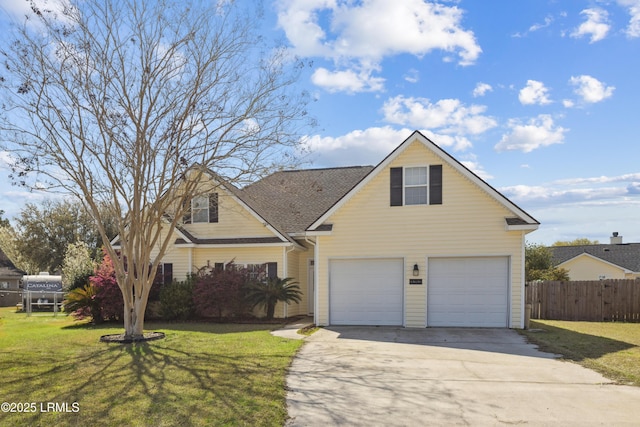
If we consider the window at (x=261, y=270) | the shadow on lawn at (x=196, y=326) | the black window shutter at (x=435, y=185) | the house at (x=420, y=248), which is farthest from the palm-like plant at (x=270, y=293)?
the black window shutter at (x=435, y=185)

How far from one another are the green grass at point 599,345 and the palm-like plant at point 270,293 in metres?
7.74

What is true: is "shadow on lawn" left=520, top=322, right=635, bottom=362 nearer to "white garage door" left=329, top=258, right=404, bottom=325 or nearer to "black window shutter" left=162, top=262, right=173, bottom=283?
"white garage door" left=329, top=258, right=404, bottom=325

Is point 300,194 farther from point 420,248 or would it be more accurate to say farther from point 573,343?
point 573,343

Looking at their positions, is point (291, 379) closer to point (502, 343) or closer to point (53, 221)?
point (502, 343)

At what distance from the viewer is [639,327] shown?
16.8m

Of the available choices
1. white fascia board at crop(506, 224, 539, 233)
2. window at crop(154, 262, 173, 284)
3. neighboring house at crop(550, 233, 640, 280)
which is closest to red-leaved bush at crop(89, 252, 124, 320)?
window at crop(154, 262, 173, 284)

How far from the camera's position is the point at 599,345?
39.9 ft

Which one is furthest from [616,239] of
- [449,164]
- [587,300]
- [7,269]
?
[7,269]

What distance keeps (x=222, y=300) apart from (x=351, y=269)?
15.2 feet

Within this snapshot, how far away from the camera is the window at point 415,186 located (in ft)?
51.8

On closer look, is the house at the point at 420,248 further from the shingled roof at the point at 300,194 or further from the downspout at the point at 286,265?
the shingled roof at the point at 300,194

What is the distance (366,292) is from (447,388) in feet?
26.9

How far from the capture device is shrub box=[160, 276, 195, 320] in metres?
17.8

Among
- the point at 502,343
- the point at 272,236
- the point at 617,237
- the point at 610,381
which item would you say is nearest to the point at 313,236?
the point at 272,236
